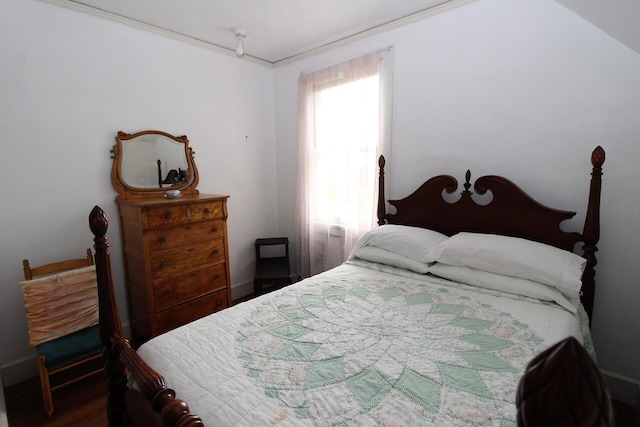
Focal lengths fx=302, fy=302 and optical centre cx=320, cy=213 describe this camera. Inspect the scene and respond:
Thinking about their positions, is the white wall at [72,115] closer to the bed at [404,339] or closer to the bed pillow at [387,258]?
the bed at [404,339]

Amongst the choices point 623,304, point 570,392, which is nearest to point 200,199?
point 570,392

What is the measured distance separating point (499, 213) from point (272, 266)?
2.22 m

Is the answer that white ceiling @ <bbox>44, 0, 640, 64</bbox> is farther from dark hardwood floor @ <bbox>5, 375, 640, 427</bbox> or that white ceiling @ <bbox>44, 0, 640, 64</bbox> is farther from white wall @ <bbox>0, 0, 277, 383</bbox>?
dark hardwood floor @ <bbox>5, 375, 640, 427</bbox>

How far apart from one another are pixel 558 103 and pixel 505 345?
155 centimetres

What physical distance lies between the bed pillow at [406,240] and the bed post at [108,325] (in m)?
1.59

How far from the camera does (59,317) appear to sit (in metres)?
1.95

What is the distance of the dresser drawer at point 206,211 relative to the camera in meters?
2.47

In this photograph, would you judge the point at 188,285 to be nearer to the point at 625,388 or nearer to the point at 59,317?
the point at 59,317

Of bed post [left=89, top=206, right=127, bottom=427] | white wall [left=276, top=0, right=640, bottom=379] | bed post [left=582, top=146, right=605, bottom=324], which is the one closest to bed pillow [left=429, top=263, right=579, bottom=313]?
bed post [left=582, top=146, right=605, bottom=324]

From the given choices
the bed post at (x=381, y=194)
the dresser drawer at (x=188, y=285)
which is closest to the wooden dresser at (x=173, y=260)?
the dresser drawer at (x=188, y=285)

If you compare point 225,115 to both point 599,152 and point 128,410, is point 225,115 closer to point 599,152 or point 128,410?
point 128,410

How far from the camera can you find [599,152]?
1618 millimetres

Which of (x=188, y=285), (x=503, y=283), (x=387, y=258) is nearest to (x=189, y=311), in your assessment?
(x=188, y=285)

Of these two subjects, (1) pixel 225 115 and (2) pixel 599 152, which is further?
(1) pixel 225 115
